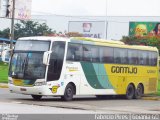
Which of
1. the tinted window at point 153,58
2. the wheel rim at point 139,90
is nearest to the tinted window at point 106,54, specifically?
the wheel rim at point 139,90

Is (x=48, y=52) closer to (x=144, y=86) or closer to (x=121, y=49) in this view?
(x=121, y=49)

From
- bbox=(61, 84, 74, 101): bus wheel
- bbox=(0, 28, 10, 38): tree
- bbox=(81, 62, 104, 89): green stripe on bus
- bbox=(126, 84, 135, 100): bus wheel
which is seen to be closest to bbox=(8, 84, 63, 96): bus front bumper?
bbox=(61, 84, 74, 101): bus wheel

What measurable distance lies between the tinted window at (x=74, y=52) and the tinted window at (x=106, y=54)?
5.97 feet

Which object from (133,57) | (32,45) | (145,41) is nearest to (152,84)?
(133,57)

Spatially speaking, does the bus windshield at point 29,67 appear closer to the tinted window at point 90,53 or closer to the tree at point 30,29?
the tinted window at point 90,53

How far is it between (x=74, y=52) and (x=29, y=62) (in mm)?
2255

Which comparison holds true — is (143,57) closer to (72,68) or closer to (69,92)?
(72,68)

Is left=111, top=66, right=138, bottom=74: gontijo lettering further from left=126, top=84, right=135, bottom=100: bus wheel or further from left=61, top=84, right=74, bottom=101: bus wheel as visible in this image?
left=61, top=84, right=74, bottom=101: bus wheel

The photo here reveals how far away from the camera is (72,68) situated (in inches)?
995

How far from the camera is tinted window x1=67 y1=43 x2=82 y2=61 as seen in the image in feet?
82.2

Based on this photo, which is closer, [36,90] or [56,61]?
[36,90]

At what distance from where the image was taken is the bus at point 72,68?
2417 cm

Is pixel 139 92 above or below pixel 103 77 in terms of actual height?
below

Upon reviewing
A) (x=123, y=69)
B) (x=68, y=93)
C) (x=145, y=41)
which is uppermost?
(x=145, y=41)
